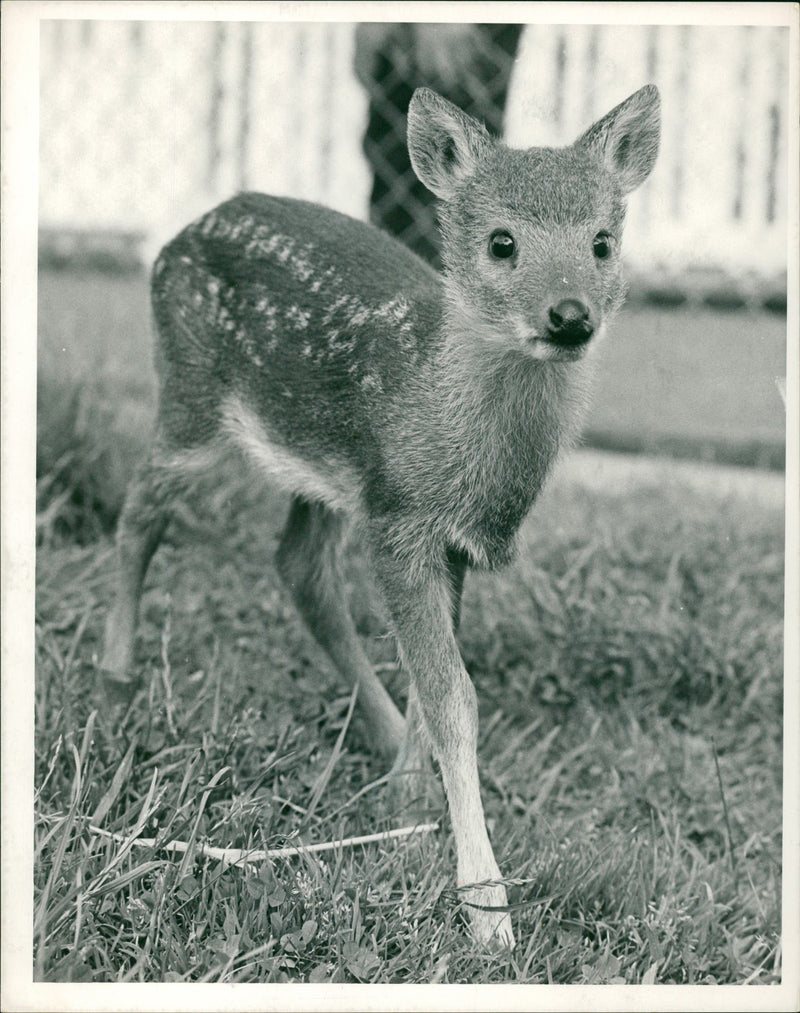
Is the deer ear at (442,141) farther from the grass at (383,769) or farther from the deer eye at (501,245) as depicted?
the grass at (383,769)

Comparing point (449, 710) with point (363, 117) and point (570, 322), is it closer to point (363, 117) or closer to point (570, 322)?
point (570, 322)

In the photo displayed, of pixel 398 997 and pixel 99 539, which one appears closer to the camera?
pixel 398 997

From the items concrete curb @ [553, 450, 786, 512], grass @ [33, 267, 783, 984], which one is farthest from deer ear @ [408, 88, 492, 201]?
concrete curb @ [553, 450, 786, 512]

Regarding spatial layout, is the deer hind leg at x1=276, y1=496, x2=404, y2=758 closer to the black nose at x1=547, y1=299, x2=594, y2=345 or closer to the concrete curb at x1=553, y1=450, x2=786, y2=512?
the black nose at x1=547, y1=299, x2=594, y2=345

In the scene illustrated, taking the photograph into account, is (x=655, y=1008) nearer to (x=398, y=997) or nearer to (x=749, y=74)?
(x=398, y=997)

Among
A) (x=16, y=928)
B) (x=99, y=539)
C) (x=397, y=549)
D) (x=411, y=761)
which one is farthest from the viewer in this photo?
(x=99, y=539)

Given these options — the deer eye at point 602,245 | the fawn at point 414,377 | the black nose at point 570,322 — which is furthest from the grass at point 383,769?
the deer eye at point 602,245

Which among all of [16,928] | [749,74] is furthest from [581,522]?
[16,928]

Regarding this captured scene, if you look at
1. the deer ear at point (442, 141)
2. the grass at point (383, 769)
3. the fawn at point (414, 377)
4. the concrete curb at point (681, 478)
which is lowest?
the grass at point (383, 769)
